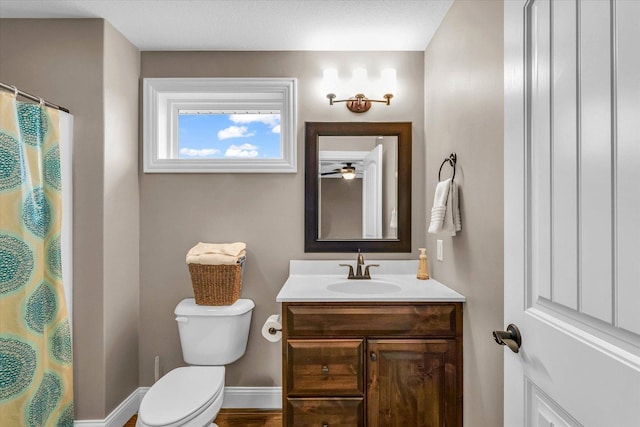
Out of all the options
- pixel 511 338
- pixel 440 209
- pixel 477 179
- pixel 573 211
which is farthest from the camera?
pixel 440 209

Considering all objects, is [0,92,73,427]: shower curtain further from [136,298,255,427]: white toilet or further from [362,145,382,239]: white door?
[362,145,382,239]: white door

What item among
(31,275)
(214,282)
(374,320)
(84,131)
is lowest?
(374,320)

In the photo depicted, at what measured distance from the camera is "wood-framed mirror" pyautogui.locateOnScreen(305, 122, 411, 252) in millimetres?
2398

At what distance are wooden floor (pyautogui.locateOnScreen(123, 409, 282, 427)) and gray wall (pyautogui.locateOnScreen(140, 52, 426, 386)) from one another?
161 mm

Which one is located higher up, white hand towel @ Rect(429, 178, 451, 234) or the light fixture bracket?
the light fixture bracket

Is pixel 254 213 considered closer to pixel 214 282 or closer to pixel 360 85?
pixel 214 282

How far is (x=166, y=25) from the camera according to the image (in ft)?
6.91

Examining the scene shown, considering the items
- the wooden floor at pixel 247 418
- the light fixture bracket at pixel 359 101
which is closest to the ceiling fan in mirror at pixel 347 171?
the light fixture bracket at pixel 359 101

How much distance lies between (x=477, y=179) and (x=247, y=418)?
1916 mm

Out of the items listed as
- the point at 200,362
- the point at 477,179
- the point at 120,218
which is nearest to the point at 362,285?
the point at 477,179

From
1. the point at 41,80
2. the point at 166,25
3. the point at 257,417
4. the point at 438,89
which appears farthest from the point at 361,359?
the point at 41,80

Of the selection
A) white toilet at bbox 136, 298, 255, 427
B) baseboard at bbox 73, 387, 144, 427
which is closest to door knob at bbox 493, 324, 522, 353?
white toilet at bbox 136, 298, 255, 427

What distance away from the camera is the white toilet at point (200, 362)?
1649 millimetres

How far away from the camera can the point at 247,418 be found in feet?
7.49
